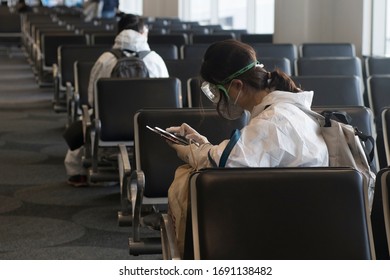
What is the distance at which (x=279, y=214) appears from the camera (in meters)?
2.47

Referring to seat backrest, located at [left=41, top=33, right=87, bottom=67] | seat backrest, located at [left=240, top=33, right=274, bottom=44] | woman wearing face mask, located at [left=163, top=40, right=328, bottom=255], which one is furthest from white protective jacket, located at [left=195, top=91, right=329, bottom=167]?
seat backrest, located at [left=240, top=33, right=274, bottom=44]

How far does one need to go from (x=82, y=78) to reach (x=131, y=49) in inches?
29.8

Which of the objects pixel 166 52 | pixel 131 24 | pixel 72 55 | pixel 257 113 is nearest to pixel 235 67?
pixel 257 113

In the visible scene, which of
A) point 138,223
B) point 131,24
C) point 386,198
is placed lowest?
point 138,223

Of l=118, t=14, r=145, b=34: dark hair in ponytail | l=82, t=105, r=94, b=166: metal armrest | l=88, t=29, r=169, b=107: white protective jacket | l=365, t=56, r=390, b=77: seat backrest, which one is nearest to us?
l=82, t=105, r=94, b=166: metal armrest

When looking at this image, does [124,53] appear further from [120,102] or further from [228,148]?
[228,148]

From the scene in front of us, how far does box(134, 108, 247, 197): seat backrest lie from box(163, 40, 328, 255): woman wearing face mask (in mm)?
977

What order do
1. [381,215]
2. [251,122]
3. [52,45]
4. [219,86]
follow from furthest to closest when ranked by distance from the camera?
[52,45] < [219,86] < [251,122] < [381,215]

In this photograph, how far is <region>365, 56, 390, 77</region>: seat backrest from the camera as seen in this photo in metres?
6.89

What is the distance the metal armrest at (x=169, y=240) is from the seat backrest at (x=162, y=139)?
2.88 feet

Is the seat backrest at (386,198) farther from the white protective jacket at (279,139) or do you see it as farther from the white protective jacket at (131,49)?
the white protective jacket at (131,49)

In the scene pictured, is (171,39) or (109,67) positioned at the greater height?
(109,67)

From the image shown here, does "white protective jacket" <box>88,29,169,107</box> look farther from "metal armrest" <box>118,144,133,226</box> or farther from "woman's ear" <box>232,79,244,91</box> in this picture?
"woman's ear" <box>232,79,244,91</box>

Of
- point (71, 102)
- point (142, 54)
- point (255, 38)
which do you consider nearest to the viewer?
point (142, 54)
